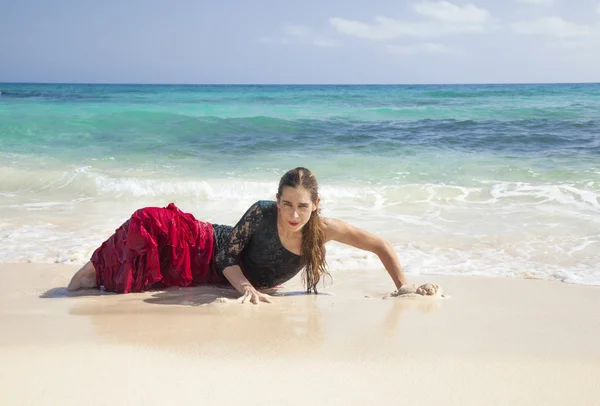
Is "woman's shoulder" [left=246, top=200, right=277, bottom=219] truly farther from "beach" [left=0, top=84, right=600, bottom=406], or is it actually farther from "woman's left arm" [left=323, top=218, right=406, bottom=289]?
"beach" [left=0, top=84, right=600, bottom=406]

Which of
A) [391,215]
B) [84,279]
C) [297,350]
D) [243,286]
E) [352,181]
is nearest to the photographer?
[297,350]

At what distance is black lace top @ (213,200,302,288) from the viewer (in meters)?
3.81

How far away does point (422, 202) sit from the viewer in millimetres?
8141

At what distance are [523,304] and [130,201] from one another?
599 cm

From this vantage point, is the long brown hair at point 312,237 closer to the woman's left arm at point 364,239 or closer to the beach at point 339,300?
the woman's left arm at point 364,239

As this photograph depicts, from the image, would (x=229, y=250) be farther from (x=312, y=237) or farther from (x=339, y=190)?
(x=339, y=190)

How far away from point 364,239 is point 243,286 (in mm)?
818

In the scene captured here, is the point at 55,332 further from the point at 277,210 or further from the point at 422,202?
the point at 422,202

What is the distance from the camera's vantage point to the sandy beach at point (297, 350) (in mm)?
2283

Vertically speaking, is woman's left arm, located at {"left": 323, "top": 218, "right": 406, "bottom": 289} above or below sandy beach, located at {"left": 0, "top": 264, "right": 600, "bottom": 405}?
above

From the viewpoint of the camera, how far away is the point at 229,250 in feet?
12.7

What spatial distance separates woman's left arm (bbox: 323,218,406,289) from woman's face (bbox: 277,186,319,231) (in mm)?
272

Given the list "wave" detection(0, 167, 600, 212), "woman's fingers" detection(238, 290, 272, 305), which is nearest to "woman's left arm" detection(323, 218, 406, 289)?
"woman's fingers" detection(238, 290, 272, 305)

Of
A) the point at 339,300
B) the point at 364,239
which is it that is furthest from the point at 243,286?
the point at 364,239
